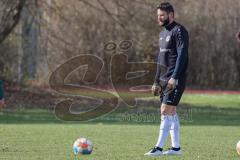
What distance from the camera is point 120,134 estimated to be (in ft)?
53.5

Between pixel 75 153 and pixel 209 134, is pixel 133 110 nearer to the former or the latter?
pixel 209 134

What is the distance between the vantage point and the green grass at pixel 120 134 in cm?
1134

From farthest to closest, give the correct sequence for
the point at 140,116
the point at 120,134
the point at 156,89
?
the point at 140,116 < the point at 120,134 < the point at 156,89

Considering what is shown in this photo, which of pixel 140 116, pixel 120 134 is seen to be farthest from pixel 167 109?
pixel 140 116

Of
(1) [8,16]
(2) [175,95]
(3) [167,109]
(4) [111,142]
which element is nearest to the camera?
(2) [175,95]

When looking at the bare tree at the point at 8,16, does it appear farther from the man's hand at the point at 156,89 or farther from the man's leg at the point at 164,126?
the man's leg at the point at 164,126

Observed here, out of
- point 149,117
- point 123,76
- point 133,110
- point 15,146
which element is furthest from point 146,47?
point 15,146

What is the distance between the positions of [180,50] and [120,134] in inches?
226

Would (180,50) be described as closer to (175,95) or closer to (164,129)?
(175,95)

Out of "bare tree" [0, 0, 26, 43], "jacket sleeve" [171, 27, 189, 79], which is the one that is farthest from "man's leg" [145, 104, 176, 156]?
"bare tree" [0, 0, 26, 43]

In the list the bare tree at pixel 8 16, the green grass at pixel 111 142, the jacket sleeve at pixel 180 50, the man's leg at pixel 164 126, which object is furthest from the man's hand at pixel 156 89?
the bare tree at pixel 8 16

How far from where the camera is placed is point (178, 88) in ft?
36.1

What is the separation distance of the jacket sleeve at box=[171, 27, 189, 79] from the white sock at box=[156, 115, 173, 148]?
769 millimetres

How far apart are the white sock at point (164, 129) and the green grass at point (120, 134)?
0.39 metres
